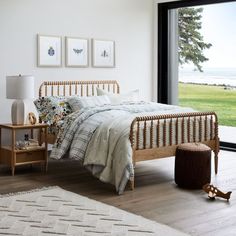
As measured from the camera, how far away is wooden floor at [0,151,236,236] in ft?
11.9

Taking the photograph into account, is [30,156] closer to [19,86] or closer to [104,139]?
[19,86]

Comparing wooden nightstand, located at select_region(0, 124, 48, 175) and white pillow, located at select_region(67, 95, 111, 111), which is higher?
white pillow, located at select_region(67, 95, 111, 111)

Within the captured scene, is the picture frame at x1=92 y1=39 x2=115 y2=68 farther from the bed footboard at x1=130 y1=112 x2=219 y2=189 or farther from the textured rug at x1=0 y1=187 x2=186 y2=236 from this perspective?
the textured rug at x1=0 y1=187 x2=186 y2=236

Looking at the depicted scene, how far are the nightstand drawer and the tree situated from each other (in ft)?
11.0

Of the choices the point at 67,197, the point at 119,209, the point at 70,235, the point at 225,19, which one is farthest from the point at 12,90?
the point at 225,19

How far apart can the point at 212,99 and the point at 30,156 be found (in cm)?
346

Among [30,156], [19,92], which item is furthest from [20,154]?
[19,92]

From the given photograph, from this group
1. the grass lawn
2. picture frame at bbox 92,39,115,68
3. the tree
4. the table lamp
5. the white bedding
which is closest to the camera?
the white bedding

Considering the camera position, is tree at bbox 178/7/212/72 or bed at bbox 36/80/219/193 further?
tree at bbox 178/7/212/72

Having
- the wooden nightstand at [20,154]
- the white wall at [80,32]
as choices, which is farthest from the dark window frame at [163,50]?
the wooden nightstand at [20,154]

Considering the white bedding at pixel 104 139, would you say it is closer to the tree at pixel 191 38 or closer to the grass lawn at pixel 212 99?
the grass lawn at pixel 212 99

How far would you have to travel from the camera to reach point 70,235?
10.7 ft

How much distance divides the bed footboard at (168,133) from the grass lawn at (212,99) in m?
1.94

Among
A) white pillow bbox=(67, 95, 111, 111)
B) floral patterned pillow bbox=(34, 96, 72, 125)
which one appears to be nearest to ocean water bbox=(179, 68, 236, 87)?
white pillow bbox=(67, 95, 111, 111)
